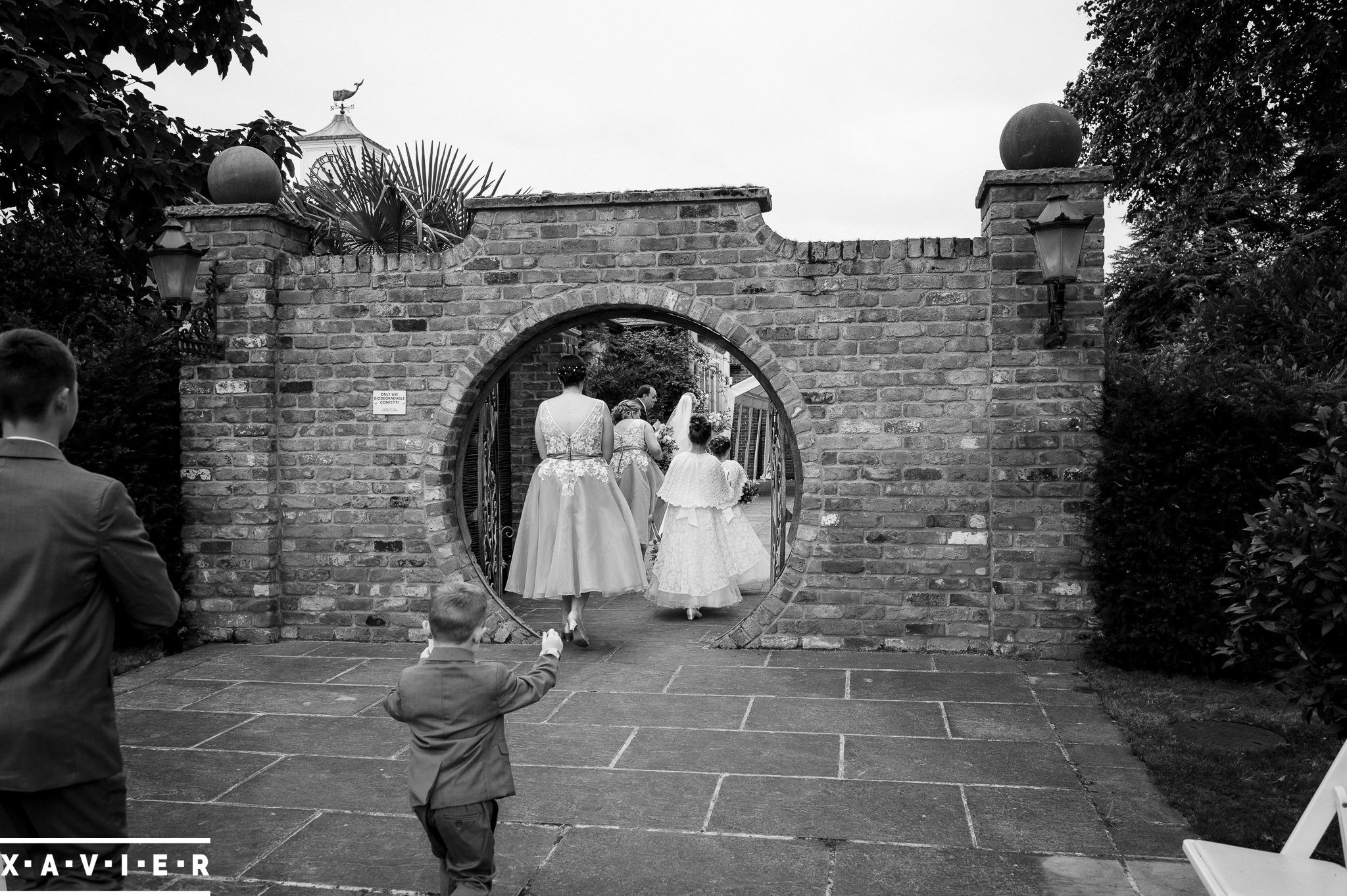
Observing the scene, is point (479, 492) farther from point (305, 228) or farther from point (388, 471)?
point (305, 228)

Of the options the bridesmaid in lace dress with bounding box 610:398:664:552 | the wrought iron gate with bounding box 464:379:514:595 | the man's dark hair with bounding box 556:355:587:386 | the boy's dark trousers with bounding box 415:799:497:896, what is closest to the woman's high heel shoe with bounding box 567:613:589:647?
the wrought iron gate with bounding box 464:379:514:595

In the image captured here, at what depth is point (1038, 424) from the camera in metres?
6.17

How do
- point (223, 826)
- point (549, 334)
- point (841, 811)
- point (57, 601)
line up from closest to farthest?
1. point (57, 601)
2. point (223, 826)
3. point (841, 811)
4. point (549, 334)

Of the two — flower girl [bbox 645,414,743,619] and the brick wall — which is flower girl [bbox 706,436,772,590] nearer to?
flower girl [bbox 645,414,743,619]

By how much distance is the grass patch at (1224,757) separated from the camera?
362 cm

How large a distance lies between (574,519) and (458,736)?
3982mm

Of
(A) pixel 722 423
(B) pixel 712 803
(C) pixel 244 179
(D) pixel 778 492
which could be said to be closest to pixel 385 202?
(C) pixel 244 179

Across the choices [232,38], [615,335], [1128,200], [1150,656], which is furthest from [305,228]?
[1128,200]

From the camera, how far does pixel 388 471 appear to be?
22.6 feet

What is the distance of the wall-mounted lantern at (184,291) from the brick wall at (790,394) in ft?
0.96

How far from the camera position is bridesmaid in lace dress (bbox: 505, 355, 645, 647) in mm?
6750

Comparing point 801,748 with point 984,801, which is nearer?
point 984,801

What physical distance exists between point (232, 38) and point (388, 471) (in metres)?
4.79

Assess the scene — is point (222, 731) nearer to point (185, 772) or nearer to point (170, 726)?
point (170, 726)
